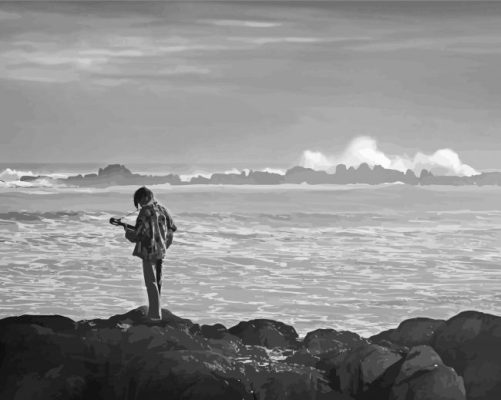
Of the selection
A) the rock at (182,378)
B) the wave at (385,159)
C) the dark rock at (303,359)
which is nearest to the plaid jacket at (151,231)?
the rock at (182,378)

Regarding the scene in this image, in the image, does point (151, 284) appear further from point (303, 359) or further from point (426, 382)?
point (426, 382)

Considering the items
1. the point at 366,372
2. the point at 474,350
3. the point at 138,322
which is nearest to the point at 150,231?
the point at 138,322

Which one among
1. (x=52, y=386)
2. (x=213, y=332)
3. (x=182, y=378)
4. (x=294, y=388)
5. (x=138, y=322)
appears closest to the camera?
(x=182, y=378)

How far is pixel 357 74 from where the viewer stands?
750 centimetres

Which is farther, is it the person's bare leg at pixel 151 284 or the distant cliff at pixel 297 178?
the distant cliff at pixel 297 178

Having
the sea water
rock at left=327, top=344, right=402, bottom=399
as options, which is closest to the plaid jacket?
rock at left=327, top=344, right=402, bottom=399

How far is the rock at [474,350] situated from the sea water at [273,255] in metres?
1.48

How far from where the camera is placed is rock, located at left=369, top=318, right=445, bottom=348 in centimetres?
523

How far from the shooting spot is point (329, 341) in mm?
5230

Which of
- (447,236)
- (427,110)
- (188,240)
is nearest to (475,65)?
(427,110)

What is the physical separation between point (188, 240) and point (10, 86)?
2799 mm

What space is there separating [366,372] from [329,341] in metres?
0.87

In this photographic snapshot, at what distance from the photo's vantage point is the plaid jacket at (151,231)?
4.82m

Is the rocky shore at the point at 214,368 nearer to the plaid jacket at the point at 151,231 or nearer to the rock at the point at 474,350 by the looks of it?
→ the rock at the point at 474,350
